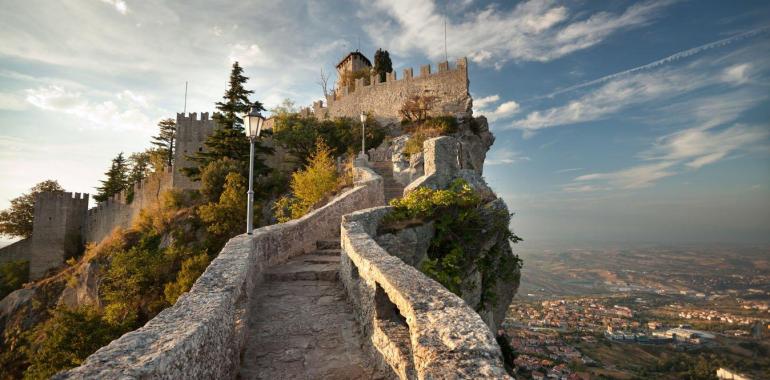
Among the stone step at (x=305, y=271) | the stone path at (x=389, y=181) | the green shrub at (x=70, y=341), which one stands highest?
the stone path at (x=389, y=181)

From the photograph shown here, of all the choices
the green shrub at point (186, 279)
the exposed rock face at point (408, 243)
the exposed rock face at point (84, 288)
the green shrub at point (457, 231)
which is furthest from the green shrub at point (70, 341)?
the green shrub at point (457, 231)

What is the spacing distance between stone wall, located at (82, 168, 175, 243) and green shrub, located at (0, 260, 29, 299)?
4641 mm

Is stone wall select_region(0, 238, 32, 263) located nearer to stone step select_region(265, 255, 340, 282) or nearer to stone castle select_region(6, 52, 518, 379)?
stone castle select_region(6, 52, 518, 379)

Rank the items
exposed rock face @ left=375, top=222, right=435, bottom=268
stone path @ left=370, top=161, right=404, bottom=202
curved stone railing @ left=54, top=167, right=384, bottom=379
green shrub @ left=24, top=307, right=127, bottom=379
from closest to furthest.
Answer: curved stone railing @ left=54, top=167, right=384, bottom=379 < exposed rock face @ left=375, top=222, right=435, bottom=268 < green shrub @ left=24, top=307, right=127, bottom=379 < stone path @ left=370, top=161, right=404, bottom=202

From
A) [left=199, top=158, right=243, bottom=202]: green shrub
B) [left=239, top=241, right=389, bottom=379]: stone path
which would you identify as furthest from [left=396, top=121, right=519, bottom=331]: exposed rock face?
[left=199, top=158, right=243, bottom=202]: green shrub

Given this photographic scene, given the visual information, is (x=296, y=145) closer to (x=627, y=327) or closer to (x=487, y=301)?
(x=487, y=301)

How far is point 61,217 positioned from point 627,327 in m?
50.1

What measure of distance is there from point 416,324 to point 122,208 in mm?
36072

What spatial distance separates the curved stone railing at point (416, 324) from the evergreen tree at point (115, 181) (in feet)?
136

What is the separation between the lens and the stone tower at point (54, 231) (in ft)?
91.7

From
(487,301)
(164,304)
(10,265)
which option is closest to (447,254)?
(487,301)

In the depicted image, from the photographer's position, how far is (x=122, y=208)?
1149 inches

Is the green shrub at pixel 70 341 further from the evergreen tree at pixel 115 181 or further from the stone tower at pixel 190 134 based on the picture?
the evergreen tree at pixel 115 181

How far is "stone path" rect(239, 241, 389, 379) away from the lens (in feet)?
12.1
